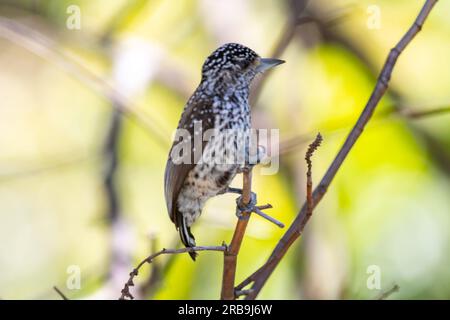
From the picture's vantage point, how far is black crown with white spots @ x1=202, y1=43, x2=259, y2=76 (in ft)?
8.04

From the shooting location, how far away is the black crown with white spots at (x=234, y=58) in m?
2.45

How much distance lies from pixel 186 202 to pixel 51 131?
5.81ft

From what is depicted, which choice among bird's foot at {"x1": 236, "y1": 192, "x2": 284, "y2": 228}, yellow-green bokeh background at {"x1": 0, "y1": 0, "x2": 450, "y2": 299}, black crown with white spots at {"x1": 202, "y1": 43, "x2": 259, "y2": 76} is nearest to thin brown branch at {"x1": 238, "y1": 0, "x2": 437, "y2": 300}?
bird's foot at {"x1": 236, "y1": 192, "x2": 284, "y2": 228}

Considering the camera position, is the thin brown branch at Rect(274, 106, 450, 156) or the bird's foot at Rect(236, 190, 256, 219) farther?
the thin brown branch at Rect(274, 106, 450, 156)

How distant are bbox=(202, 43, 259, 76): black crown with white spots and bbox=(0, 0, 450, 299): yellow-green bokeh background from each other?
1.13 metres

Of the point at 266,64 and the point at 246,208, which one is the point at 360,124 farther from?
the point at 266,64

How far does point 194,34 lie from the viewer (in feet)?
13.2

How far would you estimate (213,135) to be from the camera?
93.1 inches

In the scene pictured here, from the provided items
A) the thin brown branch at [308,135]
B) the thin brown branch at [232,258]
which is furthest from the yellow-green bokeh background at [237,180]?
the thin brown branch at [232,258]

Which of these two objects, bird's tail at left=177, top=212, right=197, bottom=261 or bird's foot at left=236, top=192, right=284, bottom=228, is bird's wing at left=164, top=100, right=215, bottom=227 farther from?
bird's foot at left=236, top=192, right=284, bottom=228

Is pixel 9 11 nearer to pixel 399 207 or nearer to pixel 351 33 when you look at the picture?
pixel 351 33

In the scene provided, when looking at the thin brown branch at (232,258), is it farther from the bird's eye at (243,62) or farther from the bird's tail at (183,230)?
the bird's eye at (243,62)

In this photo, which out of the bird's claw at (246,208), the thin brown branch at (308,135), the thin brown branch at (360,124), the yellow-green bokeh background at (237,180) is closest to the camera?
the thin brown branch at (360,124)

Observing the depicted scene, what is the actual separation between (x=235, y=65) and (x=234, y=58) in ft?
0.09
